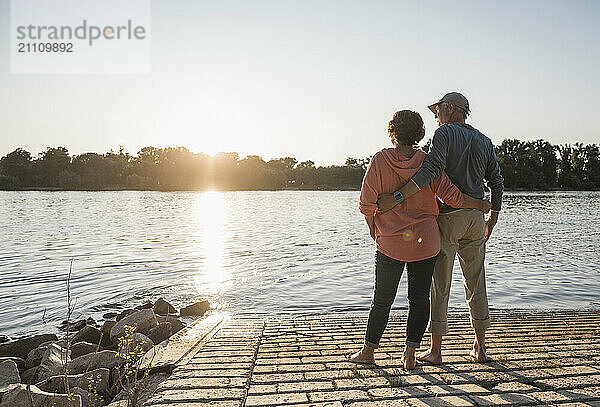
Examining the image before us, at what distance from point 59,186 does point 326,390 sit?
116 m

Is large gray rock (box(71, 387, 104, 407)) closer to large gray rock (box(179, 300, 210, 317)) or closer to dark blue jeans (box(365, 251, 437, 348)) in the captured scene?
dark blue jeans (box(365, 251, 437, 348))

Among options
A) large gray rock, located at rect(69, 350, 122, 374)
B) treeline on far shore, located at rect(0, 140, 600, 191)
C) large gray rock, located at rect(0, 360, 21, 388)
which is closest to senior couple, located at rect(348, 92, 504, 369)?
large gray rock, located at rect(69, 350, 122, 374)

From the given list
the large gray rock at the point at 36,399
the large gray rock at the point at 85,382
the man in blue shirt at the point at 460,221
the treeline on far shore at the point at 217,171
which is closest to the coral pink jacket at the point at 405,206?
the man in blue shirt at the point at 460,221

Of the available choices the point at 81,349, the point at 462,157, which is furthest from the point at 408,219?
the point at 81,349

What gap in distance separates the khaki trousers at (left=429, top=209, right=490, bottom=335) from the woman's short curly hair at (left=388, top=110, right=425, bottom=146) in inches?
30.1

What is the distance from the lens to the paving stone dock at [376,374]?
3383 millimetres

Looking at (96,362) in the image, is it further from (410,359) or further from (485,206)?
Result: (485,206)

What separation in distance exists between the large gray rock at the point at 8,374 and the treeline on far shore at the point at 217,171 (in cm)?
11045

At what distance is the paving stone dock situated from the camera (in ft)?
11.1

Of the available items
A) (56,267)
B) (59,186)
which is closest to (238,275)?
(56,267)

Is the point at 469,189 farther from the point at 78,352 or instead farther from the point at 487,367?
the point at 78,352

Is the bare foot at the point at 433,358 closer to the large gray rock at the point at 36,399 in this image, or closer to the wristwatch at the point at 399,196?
the wristwatch at the point at 399,196

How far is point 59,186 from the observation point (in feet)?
351

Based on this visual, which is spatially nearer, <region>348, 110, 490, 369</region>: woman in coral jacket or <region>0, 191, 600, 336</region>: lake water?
<region>348, 110, 490, 369</region>: woman in coral jacket
